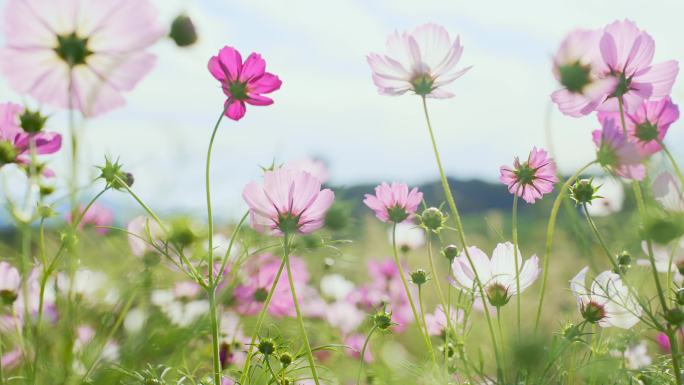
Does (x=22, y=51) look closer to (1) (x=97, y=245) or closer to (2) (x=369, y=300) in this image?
(1) (x=97, y=245)

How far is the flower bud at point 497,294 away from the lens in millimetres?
698

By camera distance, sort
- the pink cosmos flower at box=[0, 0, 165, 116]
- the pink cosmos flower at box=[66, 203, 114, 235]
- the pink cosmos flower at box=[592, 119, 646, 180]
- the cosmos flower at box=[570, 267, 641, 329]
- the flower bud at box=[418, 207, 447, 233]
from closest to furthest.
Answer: the pink cosmos flower at box=[0, 0, 165, 116] < the pink cosmos flower at box=[592, 119, 646, 180] < the cosmos flower at box=[570, 267, 641, 329] < the flower bud at box=[418, 207, 447, 233] < the pink cosmos flower at box=[66, 203, 114, 235]

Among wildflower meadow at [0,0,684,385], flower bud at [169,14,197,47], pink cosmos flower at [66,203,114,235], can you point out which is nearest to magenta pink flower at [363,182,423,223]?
wildflower meadow at [0,0,684,385]

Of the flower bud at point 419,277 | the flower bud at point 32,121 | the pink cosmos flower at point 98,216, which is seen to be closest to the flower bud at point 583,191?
the flower bud at point 419,277

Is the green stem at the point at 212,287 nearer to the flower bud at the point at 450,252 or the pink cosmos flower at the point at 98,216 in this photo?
the flower bud at the point at 450,252

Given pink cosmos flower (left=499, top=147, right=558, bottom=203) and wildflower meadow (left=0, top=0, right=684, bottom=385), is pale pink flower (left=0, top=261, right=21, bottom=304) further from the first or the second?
pink cosmos flower (left=499, top=147, right=558, bottom=203)

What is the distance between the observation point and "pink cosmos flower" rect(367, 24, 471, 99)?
74 centimetres

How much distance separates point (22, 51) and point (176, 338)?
25 centimetres

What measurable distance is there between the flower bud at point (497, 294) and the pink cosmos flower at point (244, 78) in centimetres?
30

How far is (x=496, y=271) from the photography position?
76 centimetres

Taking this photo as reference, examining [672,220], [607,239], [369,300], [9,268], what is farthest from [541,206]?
[369,300]

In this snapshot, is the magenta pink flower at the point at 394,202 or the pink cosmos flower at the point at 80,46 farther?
the magenta pink flower at the point at 394,202

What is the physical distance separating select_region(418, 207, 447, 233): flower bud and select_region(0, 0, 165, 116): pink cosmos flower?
1.36 ft

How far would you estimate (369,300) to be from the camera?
4.76 feet
